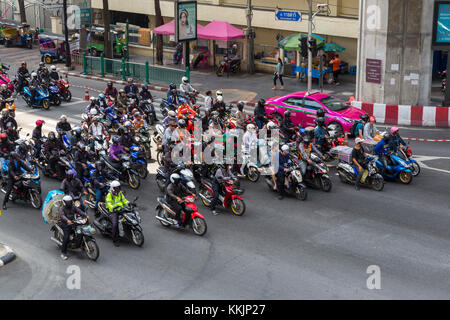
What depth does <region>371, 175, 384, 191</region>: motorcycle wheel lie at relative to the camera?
65.4ft

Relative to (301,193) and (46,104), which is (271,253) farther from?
(46,104)

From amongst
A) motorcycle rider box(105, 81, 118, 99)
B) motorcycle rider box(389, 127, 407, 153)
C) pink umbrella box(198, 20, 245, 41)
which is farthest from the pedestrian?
motorcycle rider box(389, 127, 407, 153)

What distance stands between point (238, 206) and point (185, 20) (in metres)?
19.1

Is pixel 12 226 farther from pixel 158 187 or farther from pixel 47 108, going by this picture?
pixel 47 108

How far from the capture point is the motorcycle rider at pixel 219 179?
59.4 ft

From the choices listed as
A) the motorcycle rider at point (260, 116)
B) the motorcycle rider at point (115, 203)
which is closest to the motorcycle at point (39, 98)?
the motorcycle rider at point (260, 116)

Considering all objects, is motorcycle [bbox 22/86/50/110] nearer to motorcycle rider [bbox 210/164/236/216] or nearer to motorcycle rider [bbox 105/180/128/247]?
motorcycle rider [bbox 210/164/236/216]

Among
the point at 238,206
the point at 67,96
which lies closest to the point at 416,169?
the point at 238,206

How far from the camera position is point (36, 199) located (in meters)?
19.2

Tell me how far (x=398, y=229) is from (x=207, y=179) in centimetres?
551

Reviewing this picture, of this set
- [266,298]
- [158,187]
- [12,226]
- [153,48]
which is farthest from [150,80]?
[266,298]

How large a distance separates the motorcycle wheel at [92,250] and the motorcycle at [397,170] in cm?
922

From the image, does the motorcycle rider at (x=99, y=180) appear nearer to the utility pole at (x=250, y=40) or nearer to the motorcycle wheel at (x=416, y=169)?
the motorcycle wheel at (x=416, y=169)

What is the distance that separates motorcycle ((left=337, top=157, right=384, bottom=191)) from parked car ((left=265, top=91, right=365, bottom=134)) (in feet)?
15.9
